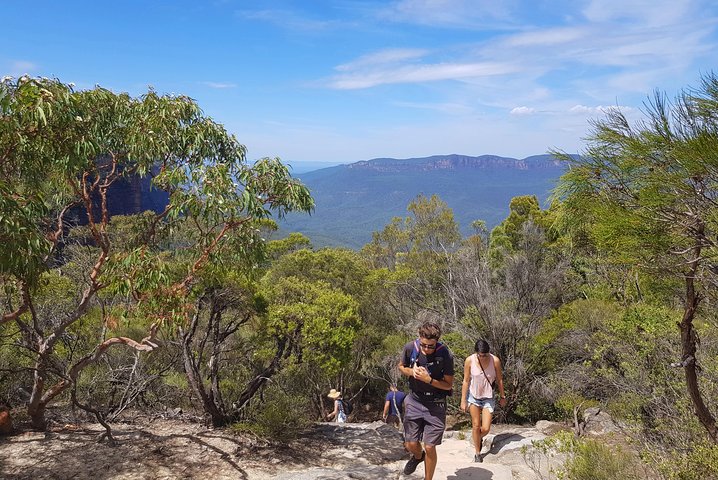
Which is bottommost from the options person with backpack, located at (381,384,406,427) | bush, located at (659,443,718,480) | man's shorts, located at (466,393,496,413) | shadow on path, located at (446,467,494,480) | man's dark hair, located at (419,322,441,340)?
person with backpack, located at (381,384,406,427)

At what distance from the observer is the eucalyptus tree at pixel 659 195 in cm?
303

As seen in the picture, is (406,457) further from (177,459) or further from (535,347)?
(535,347)

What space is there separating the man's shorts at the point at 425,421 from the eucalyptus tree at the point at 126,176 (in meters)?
3.04

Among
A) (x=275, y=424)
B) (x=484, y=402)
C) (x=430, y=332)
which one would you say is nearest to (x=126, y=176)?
(x=275, y=424)

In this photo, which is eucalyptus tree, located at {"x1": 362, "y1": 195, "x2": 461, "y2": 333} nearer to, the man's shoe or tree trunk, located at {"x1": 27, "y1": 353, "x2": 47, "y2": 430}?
the man's shoe

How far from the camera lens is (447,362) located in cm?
438

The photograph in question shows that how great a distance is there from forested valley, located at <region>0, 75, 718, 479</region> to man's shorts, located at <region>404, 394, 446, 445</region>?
4.21ft

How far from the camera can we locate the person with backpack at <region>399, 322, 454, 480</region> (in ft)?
14.1

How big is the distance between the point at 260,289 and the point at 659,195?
6.14 meters

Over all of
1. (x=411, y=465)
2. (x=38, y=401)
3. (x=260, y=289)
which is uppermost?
(x=260, y=289)

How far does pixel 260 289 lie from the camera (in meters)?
7.82

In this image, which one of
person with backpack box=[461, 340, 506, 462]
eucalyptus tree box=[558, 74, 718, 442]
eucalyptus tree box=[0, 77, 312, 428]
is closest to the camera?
eucalyptus tree box=[558, 74, 718, 442]

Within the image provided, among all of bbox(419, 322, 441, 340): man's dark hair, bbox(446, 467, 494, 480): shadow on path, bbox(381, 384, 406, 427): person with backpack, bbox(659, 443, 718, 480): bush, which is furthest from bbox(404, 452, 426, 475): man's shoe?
bbox(381, 384, 406, 427): person with backpack

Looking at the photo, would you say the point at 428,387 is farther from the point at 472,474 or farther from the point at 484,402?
the point at 484,402
